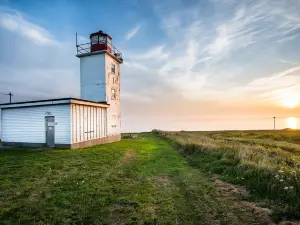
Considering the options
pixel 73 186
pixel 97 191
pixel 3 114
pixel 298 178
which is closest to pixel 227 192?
pixel 298 178

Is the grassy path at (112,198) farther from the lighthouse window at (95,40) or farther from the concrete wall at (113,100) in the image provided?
the lighthouse window at (95,40)

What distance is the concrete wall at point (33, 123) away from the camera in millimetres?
16312

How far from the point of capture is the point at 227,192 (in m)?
6.14

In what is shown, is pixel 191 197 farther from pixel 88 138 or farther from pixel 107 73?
pixel 107 73

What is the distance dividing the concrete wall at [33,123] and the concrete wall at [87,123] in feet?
1.91

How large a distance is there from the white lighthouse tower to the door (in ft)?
23.3

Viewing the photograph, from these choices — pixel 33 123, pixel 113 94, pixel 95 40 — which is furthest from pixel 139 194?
pixel 95 40

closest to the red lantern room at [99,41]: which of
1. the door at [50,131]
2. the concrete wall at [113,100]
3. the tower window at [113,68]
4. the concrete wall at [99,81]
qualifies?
the concrete wall at [99,81]

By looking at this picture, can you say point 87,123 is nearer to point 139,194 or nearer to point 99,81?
point 99,81

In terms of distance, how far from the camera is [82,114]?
17875 millimetres

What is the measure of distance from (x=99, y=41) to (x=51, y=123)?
12.1 meters

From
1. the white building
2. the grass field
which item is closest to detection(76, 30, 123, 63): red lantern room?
the white building

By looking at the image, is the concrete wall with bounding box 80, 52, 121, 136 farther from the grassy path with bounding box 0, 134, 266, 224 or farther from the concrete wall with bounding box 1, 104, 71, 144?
the grassy path with bounding box 0, 134, 266, 224

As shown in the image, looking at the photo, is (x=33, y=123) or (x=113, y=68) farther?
(x=113, y=68)
